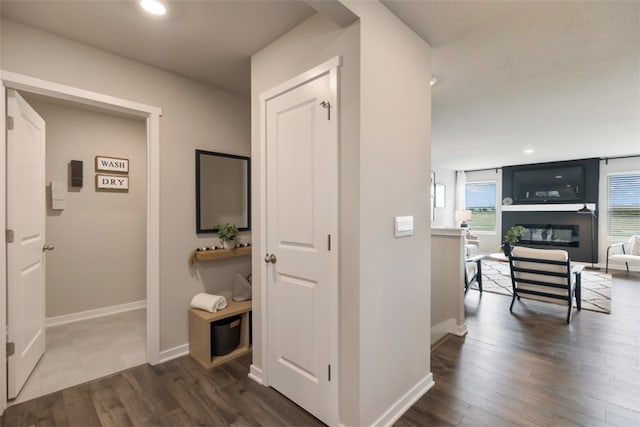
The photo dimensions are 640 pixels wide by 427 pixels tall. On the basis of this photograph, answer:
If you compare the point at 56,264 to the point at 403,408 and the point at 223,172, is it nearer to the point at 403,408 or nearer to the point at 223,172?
the point at 223,172

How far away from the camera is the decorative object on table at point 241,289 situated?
2.85 m

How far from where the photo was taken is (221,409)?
1922 mm

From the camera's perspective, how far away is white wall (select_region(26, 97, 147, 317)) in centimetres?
335

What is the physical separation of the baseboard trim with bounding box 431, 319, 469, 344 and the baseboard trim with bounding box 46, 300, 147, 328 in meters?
3.64

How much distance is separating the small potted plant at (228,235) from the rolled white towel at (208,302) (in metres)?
0.49

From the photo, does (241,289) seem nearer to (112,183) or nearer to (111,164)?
(112,183)

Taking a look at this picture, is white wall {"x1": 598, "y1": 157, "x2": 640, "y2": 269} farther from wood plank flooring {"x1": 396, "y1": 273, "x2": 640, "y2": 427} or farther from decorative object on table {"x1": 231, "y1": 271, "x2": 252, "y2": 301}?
decorative object on table {"x1": 231, "y1": 271, "x2": 252, "y2": 301}

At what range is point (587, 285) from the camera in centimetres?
508

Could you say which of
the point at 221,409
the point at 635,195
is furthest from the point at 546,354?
the point at 635,195

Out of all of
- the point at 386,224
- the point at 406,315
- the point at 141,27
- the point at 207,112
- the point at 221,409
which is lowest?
the point at 221,409

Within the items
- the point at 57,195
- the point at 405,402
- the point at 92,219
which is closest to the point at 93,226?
the point at 92,219

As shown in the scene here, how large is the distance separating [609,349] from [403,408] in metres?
2.31

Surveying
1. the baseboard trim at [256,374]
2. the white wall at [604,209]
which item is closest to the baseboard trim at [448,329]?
the baseboard trim at [256,374]

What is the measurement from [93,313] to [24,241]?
1.84 m
